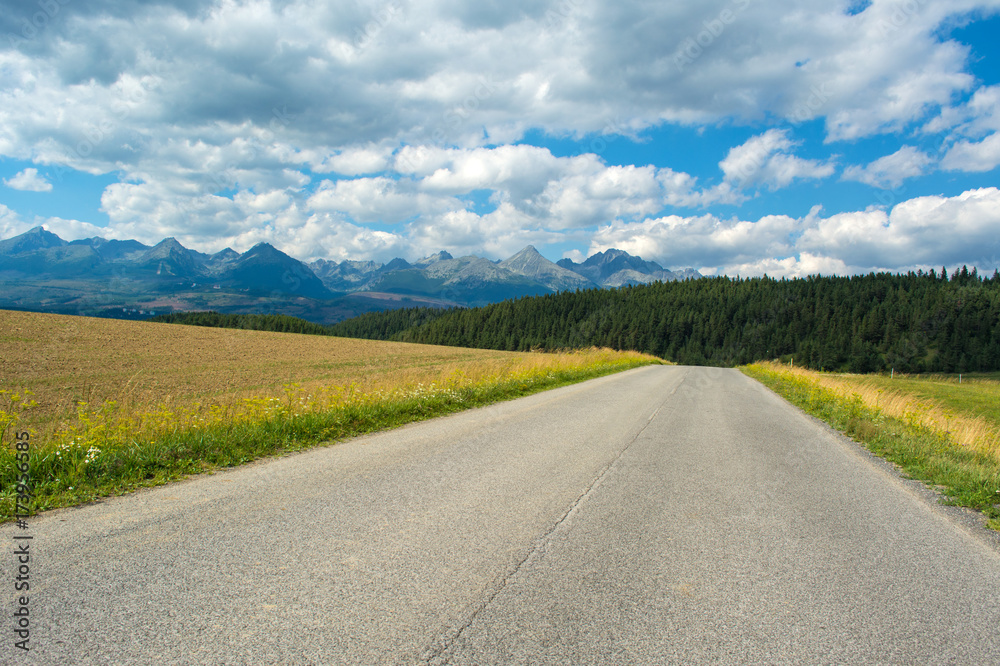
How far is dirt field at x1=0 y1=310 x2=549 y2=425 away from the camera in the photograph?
1803 cm

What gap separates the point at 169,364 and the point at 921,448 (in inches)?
1490

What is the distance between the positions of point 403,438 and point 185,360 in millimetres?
33704

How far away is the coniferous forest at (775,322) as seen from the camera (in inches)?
3915

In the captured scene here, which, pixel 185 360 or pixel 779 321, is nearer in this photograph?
pixel 185 360

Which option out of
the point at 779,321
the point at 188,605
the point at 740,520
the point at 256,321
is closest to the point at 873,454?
the point at 740,520

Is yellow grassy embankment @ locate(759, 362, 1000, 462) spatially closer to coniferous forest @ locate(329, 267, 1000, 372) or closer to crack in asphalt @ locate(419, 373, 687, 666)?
crack in asphalt @ locate(419, 373, 687, 666)

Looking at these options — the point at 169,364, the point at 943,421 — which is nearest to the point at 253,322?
the point at 169,364

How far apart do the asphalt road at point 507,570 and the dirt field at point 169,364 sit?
743 centimetres

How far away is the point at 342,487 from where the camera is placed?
18.1 ft

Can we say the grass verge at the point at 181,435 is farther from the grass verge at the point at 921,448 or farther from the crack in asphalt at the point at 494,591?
the grass verge at the point at 921,448

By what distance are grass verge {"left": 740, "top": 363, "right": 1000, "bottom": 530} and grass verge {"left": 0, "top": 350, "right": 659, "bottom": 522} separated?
891cm

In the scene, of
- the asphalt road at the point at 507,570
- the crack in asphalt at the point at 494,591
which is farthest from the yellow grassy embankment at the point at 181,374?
the crack in asphalt at the point at 494,591

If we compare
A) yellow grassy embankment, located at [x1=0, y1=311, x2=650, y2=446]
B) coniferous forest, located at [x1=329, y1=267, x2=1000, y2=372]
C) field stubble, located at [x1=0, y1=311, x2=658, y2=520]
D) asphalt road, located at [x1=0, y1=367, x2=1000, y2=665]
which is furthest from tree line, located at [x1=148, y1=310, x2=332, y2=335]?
asphalt road, located at [x1=0, y1=367, x2=1000, y2=665]

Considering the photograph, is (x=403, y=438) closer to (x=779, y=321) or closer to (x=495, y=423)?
(x=495, y=423)
